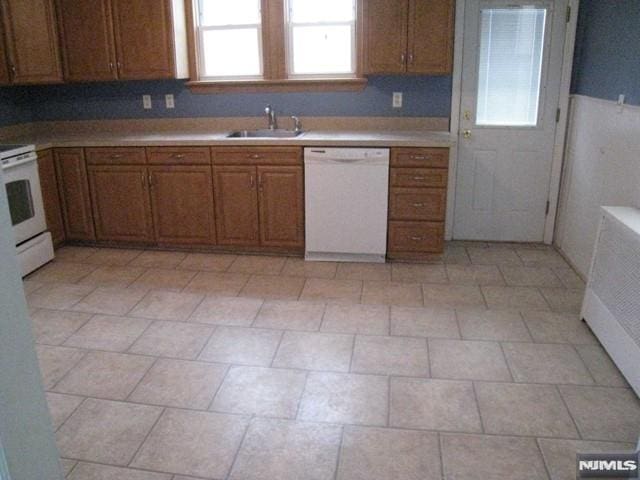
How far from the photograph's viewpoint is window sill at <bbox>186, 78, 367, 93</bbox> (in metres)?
4.31

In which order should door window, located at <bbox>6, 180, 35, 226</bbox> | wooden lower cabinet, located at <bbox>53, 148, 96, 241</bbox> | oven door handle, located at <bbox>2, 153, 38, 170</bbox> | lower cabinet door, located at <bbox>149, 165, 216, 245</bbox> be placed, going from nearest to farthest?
oven door handle, located at <bbox>2, 153, 38, 170</bbox> < door window, located at <bbox>6, 180, 35, 226</bbox> < lower cabinet door, located at <bbox>149, 165, 216, 245</bbox> < wooden lower cabinet, located at <bbox>53, 148, 96, 241</bbox>

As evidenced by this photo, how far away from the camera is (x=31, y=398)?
1.14 metres

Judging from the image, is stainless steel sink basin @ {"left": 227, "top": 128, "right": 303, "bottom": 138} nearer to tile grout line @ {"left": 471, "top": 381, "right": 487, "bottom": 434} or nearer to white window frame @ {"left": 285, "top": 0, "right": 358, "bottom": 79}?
white window frame @ {"left": 285, "top": 0, "right": 358, "bottom": 79}

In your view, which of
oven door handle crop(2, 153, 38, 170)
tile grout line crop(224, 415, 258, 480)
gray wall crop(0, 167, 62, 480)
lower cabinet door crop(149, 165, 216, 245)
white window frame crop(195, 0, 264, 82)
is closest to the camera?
gray wall crop(0, 167, 62, 480)

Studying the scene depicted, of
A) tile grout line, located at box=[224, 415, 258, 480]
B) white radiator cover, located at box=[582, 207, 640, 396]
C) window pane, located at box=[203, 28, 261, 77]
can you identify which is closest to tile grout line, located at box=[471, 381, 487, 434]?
white radiator cover, located at box=[582, 207, 640, 396]

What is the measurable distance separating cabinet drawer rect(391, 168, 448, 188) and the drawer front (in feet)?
4.75

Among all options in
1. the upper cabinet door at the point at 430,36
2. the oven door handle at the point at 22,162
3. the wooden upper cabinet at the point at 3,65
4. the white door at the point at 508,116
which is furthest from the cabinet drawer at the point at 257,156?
the wooden upper cabinet at the point at 3,65

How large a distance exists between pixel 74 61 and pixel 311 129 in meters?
2.01

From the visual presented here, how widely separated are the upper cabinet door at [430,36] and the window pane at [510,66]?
1.30 feet

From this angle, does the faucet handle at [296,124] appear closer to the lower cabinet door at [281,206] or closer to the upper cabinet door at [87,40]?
the lower cabinet door at [281,206]

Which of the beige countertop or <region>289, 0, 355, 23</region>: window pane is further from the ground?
<region>289, 0, 355, 23</region>: window pane

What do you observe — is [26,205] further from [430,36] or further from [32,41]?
[430,36]

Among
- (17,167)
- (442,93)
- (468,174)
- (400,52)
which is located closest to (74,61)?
(17,167)

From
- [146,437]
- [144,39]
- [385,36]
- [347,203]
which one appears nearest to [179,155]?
[144,39]
